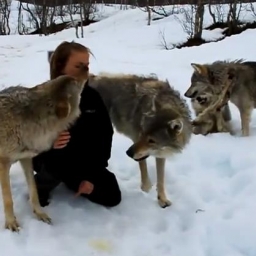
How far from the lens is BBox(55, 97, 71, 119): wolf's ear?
3.21m

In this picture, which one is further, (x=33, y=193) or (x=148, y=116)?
(x=148, y=116)

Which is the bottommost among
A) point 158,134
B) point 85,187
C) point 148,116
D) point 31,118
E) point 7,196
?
point 85,187

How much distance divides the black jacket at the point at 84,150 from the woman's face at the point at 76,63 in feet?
0.76

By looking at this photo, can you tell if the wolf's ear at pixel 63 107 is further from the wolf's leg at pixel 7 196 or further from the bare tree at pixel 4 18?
the bare tree at pixel 4 18

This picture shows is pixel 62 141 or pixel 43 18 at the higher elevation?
pixel 62 141

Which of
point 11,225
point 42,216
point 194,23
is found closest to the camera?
point 11,225

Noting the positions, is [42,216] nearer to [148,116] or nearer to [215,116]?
[148,116]

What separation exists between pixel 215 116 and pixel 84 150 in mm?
2371

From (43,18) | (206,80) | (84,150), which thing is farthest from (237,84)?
(43,18)

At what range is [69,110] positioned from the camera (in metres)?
3.24

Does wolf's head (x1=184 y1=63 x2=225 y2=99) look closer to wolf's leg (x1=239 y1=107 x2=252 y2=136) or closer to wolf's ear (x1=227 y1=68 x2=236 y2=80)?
wolf's ear (x1=227 y1=68 x2=236 y2=80)

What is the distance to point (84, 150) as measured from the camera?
12.3 feet

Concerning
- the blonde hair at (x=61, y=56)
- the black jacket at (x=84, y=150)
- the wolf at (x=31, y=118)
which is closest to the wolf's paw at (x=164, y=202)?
the black jacket at (x=84, y=150)

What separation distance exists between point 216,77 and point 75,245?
3.07 m
